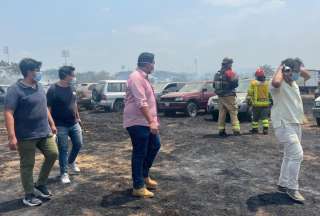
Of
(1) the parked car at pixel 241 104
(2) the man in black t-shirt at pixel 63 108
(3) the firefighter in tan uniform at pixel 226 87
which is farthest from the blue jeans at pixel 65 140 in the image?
(1) the parked car at pixel 241 104

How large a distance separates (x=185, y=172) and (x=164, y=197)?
1600mm

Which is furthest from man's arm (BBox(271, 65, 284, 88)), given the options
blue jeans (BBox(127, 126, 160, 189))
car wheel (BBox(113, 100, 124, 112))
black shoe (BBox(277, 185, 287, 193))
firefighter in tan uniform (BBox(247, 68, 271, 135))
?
car wheel (BBox(113, 100, 124, 112))

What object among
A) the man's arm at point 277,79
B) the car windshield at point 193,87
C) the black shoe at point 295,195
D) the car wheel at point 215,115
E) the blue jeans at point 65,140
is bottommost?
the car wheel at point 215,115

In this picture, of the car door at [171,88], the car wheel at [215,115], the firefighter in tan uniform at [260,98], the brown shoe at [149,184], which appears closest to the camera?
the brown shoe at [149,184]

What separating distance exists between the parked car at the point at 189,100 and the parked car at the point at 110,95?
4140 mm

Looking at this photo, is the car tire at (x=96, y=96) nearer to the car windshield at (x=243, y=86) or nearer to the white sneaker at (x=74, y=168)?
the car windshield at (x=243, y=86)

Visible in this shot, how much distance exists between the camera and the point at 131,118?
5.54 metres

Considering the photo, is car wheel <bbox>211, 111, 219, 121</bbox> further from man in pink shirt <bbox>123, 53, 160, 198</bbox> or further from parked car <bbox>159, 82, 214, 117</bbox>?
man in pink shirt <bbox>123, 53, 160, 198</bbox>

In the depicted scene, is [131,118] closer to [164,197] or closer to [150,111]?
[150,111]

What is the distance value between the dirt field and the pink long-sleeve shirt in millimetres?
1118

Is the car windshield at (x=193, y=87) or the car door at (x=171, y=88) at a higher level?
the car windshield at (x=193, y=87)

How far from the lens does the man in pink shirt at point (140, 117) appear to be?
17.7ft

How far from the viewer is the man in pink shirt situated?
5.39m

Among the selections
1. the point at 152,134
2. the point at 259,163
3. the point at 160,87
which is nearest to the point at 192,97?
the point at 160,87
